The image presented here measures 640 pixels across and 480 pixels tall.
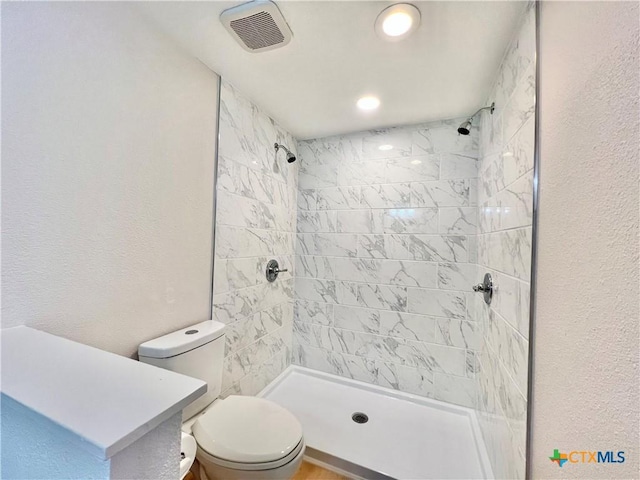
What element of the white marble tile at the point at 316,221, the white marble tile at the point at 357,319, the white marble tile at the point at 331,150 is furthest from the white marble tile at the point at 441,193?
the white marble tile at the point at 357,319

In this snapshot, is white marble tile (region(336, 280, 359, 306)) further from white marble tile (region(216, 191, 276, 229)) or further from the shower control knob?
white marble tile (region(216, 191, 276, 229))

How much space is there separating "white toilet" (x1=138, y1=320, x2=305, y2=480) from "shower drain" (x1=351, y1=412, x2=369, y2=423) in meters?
0.77

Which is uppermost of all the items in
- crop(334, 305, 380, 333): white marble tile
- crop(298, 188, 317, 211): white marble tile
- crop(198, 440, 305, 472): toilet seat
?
crop(298, 188, 317, 211): white marble tile

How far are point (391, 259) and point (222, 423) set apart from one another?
148cm

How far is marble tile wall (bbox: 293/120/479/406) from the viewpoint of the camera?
185cm

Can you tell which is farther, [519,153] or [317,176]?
[317,176]

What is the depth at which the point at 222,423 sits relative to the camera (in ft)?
3.77

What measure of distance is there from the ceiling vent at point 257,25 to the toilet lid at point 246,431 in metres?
1.74

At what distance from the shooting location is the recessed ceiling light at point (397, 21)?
1.03m

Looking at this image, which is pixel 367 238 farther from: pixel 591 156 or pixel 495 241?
pixel 591 156

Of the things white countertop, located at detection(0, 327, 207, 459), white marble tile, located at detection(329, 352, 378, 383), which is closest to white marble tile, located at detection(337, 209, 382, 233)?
white marble tile, located at detection(329, 352, 378, 383)

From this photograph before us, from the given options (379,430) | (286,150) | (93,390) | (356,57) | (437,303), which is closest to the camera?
(93,390)

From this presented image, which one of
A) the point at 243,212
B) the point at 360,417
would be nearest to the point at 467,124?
the point at 243,212

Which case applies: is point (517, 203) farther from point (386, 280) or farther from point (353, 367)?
point (353, 367)
